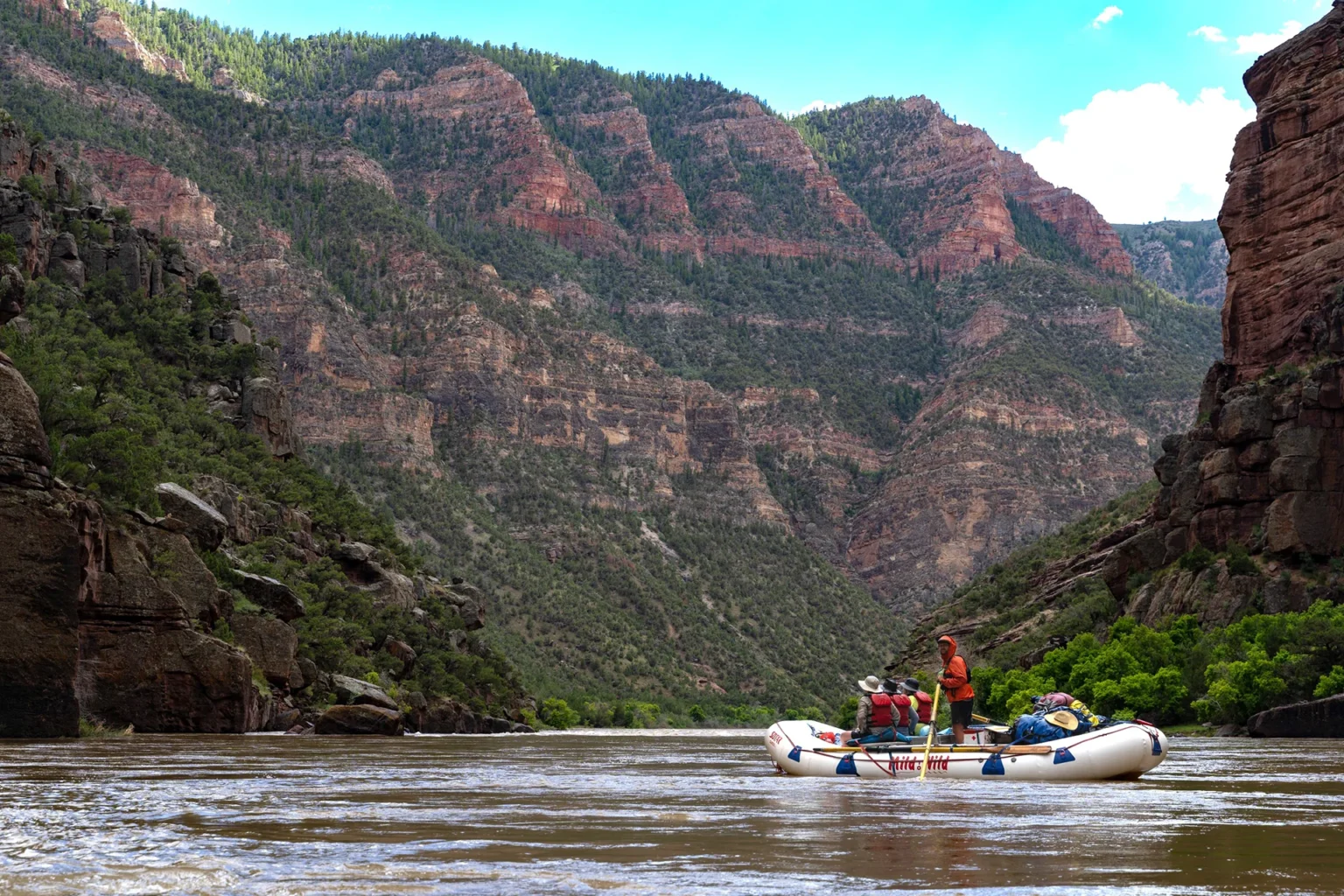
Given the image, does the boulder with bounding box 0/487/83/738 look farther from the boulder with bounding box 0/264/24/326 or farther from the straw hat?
the straw hat

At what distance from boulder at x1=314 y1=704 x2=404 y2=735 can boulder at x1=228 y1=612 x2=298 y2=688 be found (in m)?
1.47

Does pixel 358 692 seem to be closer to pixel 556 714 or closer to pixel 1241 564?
pixel 1241 564

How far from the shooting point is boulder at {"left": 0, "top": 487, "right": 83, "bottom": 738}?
31.9 metres

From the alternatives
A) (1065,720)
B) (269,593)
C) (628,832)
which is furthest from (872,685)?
(269,593)

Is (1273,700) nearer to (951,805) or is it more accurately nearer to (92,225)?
(951,805)

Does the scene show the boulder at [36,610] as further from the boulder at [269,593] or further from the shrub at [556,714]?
the shrub at [556,714]

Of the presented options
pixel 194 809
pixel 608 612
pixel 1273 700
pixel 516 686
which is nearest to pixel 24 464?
pixel 194 809

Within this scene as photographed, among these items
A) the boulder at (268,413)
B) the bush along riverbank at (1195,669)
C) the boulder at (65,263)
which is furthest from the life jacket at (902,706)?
the boulder at (65,263)

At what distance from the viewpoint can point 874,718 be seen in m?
31.0

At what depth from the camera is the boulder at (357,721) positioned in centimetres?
5088

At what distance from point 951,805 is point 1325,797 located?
5.92m

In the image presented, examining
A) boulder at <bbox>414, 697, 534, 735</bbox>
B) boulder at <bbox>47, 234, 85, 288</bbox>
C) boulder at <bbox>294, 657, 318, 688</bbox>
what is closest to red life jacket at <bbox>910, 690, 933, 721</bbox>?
boulder at <bbox>294, 657, 318, 688</bbox>

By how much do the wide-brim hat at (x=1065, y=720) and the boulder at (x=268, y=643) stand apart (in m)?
30.1

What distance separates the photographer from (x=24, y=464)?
107 ft
